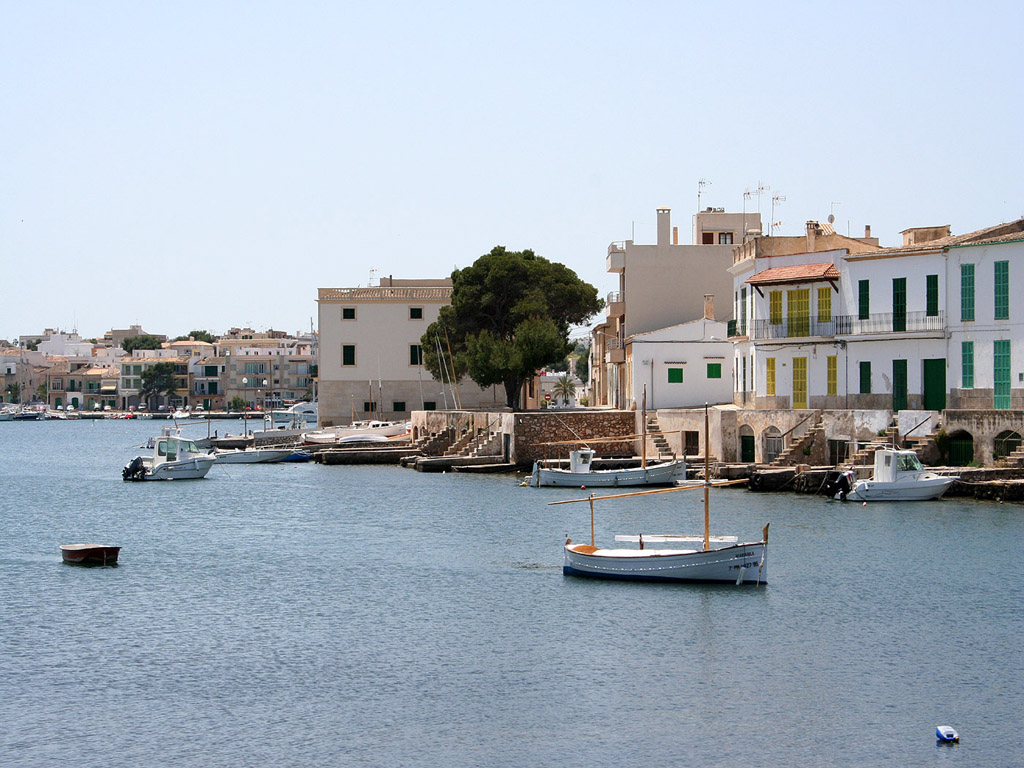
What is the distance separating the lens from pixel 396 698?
74.1ft

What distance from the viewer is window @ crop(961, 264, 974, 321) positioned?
156 ft

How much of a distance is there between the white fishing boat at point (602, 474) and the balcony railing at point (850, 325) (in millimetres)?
6848

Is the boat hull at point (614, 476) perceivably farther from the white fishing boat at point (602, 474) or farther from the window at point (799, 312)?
the window at point (799, 312)

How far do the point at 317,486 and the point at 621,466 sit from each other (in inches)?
597

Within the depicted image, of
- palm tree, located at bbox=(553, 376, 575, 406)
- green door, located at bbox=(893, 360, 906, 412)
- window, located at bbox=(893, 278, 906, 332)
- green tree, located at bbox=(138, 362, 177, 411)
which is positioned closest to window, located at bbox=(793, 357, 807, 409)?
green door, located at bbox=(893, 360, 906, 412)

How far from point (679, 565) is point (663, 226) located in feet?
144

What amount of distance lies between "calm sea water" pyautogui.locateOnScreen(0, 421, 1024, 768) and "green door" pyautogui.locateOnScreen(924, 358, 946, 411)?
217 inches

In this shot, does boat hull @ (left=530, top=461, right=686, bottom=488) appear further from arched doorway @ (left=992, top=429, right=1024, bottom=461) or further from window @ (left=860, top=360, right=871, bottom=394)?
arched doorway @ (left=992, top=429, right=1024, bottom=461)

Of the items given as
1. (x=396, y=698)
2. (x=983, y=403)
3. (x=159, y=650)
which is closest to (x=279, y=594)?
(x=159, y=650)

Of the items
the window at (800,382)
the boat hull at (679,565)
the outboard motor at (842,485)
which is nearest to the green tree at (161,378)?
the window at (800,382)

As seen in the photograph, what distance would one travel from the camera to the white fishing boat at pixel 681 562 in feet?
102

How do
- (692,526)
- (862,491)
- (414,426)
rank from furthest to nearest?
(414,426) → (862,491) → (692,526)

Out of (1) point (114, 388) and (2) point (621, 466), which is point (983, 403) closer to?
(2) point (621, 466)

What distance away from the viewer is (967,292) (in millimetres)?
47812
